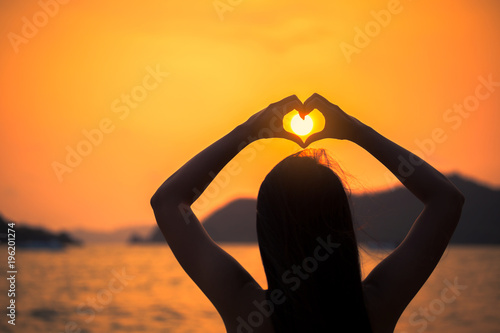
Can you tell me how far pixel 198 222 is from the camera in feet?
5.80

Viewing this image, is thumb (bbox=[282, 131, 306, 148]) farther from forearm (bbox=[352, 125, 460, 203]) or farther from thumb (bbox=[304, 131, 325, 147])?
forearm (bbox=[352, 125, 460, 203])

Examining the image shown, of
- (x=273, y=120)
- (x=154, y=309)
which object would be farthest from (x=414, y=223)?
A: (x=154, y=309)

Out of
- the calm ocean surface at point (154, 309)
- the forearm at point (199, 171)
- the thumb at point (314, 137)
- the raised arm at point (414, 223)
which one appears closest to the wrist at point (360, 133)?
the raised arm at point (414, 223)

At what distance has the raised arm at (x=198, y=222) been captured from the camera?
1.69 metres

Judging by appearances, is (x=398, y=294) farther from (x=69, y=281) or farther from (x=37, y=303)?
(x=69, y=281)

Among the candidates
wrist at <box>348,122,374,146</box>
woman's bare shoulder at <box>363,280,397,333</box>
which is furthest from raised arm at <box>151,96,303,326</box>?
woman's bare shoulder at <box>363,280,397,333</box>

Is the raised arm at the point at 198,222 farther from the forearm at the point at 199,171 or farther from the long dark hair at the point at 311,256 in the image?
the long dark hair at the point at 311,256

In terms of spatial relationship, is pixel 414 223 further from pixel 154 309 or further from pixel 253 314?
pixel 154 309

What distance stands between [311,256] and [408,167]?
54cm

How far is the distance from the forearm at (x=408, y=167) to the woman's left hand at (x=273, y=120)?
265 mm

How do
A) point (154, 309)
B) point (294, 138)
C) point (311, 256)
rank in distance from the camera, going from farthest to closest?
point (154, 309)
point (294, 138)
point (311, 256)

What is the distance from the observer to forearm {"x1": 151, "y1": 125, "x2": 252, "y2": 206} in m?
1.80

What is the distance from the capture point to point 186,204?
180 centimetres

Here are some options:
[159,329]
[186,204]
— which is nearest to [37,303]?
[159,329]
